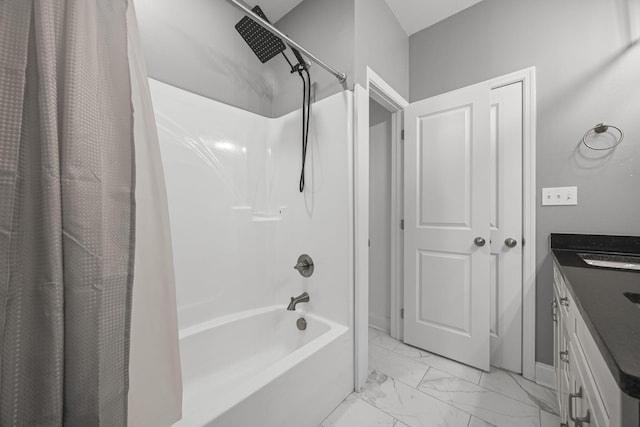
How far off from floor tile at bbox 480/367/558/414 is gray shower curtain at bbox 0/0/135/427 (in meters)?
1.93

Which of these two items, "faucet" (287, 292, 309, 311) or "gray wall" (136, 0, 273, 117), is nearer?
"gray wall" (136, 0, 273, 117)

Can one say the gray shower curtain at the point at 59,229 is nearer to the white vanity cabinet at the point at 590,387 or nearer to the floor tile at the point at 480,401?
the white vanity cabinet at the point at 590,387

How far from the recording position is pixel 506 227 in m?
1.67

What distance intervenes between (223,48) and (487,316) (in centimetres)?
256

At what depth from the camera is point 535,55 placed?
5.19 ft

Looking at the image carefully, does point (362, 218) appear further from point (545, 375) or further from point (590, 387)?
point (545, 375)

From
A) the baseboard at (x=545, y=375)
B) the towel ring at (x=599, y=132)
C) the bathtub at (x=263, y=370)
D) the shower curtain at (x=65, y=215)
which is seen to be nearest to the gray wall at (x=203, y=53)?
the shower curtain at (x=65, y=215)

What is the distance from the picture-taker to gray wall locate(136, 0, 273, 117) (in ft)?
4.49

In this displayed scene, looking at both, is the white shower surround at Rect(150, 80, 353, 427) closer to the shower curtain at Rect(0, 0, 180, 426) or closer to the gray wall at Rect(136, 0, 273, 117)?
the gray wall at Rect(136, 0, 273, 117)

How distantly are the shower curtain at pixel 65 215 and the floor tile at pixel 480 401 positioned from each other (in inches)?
63.5

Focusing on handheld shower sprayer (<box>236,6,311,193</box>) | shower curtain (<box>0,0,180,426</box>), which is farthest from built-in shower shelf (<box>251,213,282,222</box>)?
shower curtain (<box>0,0,180,426</box>)

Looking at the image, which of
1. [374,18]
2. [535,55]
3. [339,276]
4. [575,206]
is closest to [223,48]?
[374,18]

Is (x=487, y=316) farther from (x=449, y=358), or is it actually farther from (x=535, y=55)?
(x=535, y=55)

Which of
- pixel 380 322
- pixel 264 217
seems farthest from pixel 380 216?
pixel 264 217
